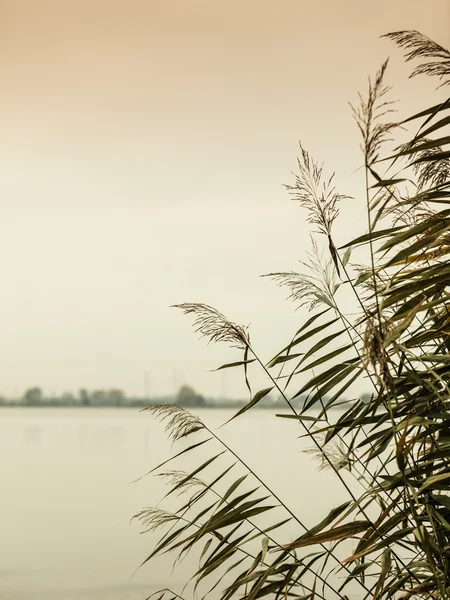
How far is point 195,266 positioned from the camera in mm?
2188

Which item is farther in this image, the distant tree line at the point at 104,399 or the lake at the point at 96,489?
the distant tree line at the point at 104,399

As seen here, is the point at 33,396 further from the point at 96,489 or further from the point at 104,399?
the point at 96,489

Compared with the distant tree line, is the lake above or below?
below

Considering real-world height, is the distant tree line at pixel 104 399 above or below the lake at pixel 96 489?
above

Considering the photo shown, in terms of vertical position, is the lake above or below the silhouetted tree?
below

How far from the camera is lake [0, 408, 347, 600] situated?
6.60 ft

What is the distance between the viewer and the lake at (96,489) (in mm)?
2012

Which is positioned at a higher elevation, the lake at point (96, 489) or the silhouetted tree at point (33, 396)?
the silhouetted tree at point (33, 396)

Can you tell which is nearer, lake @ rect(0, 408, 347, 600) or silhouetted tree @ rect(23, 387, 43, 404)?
lake @ rect(0, 408, 347, 600)

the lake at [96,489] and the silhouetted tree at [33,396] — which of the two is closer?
the lake at [96,489]

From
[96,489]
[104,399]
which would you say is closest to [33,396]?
[104,399]

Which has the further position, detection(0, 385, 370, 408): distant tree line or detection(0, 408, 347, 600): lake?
detection(0, 385, 370, 408): distant tree line

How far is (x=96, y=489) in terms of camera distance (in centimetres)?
208

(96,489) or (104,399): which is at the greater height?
(104,399)
